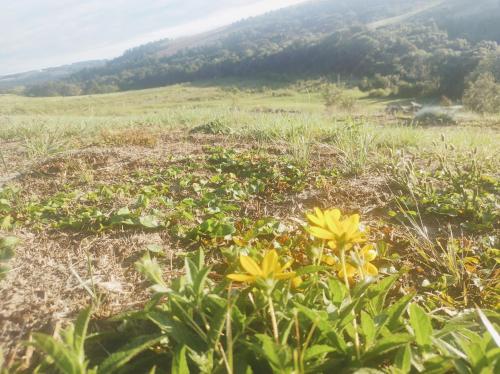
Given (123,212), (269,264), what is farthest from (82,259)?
(269,264)

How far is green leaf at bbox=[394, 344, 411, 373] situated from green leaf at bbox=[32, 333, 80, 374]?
83cm

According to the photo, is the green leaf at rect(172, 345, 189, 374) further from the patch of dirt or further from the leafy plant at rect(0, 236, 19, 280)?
the leafy plant at rect(0, 236, 19, 280)

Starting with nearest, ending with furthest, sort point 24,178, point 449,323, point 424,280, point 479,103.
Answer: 1. point 449,323
2. point 424,280
3. point 24,178
4. point 479,103

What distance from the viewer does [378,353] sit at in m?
1.00

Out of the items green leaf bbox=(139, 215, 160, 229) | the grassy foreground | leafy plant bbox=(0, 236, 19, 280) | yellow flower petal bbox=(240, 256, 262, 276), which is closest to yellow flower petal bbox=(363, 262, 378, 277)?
the grassy foreground

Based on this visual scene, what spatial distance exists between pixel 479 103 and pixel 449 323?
2315 centimetres

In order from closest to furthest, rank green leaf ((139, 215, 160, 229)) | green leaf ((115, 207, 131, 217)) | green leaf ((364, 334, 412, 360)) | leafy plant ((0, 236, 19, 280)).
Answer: green leaf ((364, 334, 412, 360)), leafy plant ((0, 236, 19, 280)), green leaf ((139, 215, 160, 229)), green leaf ((115, 207, 131, 217))

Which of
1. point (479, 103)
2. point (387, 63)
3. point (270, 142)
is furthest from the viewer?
point (387, 63)

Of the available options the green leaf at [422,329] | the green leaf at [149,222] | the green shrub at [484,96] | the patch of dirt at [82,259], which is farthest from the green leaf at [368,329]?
the green shrub at [484,96]

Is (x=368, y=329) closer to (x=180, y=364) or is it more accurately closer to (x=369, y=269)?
(x=369, y=269)

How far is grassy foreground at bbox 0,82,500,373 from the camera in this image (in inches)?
39.4

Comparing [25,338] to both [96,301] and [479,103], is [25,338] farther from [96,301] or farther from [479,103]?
[479,103]

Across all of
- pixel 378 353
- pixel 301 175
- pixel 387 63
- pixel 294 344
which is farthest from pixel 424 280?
pixel 387 63

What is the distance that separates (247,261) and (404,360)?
51 cm
